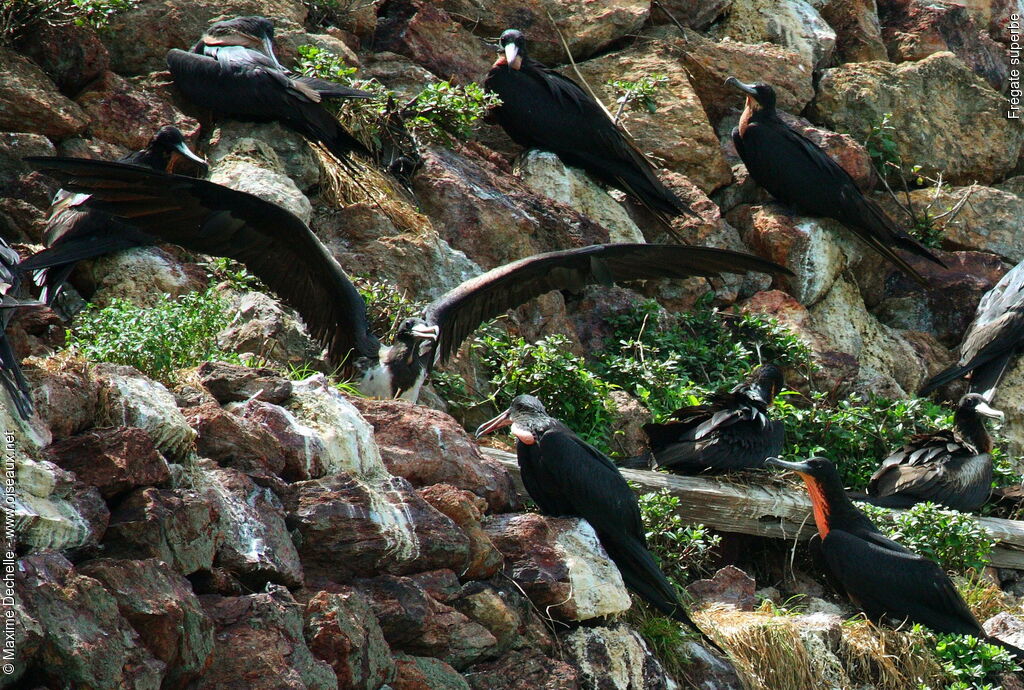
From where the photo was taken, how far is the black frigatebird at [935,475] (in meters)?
7.60

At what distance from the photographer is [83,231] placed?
687 centimetres

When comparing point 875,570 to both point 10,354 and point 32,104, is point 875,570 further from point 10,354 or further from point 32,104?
point 32,104

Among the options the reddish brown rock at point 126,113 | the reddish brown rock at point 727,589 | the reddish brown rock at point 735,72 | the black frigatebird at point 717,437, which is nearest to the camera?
the reddish brown rock at point 727,589

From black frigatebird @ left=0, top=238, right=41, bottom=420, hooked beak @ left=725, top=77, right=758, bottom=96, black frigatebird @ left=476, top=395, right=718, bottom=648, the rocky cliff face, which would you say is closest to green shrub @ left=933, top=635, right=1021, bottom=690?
the rocky cliff face

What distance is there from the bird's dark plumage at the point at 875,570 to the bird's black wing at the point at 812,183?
12.5 feet

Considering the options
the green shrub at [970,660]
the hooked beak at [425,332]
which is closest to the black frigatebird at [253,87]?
the hooked beak at [425,332]

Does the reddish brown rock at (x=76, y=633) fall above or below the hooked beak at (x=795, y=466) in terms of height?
above

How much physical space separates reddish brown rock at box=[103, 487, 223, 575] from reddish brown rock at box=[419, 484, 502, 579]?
43.2 inches

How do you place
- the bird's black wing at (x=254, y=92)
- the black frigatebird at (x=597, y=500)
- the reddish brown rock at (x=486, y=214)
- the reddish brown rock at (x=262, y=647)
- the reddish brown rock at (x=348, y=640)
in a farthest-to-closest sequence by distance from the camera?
the reddish brown rock at (x=486, y=214), the bird's black wing at (x=254, y=92), the black frigatebird at (x=597, y=500), the reddish brown rock at (x=348, y=640), the reddish brown rock at (x=262, y=647)

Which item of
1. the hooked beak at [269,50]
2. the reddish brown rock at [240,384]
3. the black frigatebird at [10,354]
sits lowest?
the reddish brown rock at [240,384]

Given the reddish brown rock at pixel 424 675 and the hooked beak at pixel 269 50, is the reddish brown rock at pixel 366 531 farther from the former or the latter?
A: the hooked beak at pixel 269 50

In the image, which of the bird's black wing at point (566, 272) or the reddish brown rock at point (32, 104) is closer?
the bird's black wing at point (566, 272)

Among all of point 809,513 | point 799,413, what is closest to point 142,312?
point 809,513

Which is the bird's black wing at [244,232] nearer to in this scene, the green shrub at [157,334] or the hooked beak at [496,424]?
the green shrub at [157,334]
